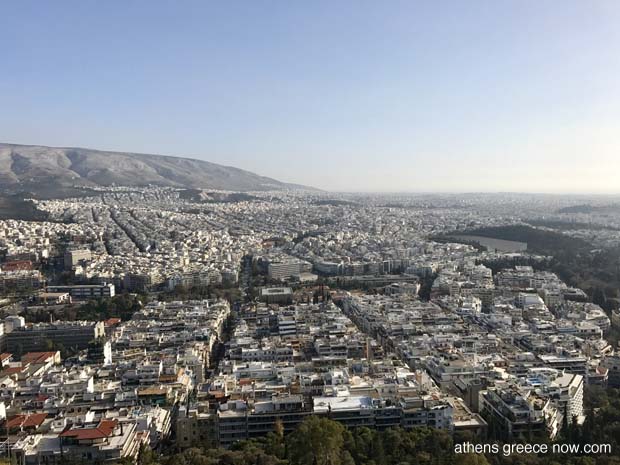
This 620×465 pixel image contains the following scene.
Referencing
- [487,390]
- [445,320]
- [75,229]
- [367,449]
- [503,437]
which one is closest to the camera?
[367,449]

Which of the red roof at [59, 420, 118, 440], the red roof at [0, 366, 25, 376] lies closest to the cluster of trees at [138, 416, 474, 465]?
the red roof at [59, 420, 118, 440]

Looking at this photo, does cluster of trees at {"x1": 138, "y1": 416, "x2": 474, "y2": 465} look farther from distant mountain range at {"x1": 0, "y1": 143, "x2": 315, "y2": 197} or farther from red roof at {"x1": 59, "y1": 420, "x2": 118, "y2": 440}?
distant mountain range at {"x1": 0, "y1": 143, "x2": 315, "y2": 197}

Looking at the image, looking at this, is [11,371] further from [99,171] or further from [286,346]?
[99,171]

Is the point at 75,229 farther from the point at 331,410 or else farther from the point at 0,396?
the point at 331,410

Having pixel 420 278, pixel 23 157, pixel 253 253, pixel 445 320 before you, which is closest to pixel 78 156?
pixel 23 157

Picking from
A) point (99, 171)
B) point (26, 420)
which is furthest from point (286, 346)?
point (99, 171)

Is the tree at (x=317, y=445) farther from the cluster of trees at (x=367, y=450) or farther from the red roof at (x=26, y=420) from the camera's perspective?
the red roof at (x=26, y=420)

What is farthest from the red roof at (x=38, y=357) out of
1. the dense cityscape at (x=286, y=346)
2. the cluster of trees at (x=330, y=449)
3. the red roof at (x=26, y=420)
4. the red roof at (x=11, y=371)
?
the cluster of trees at (x=330, y=449)
